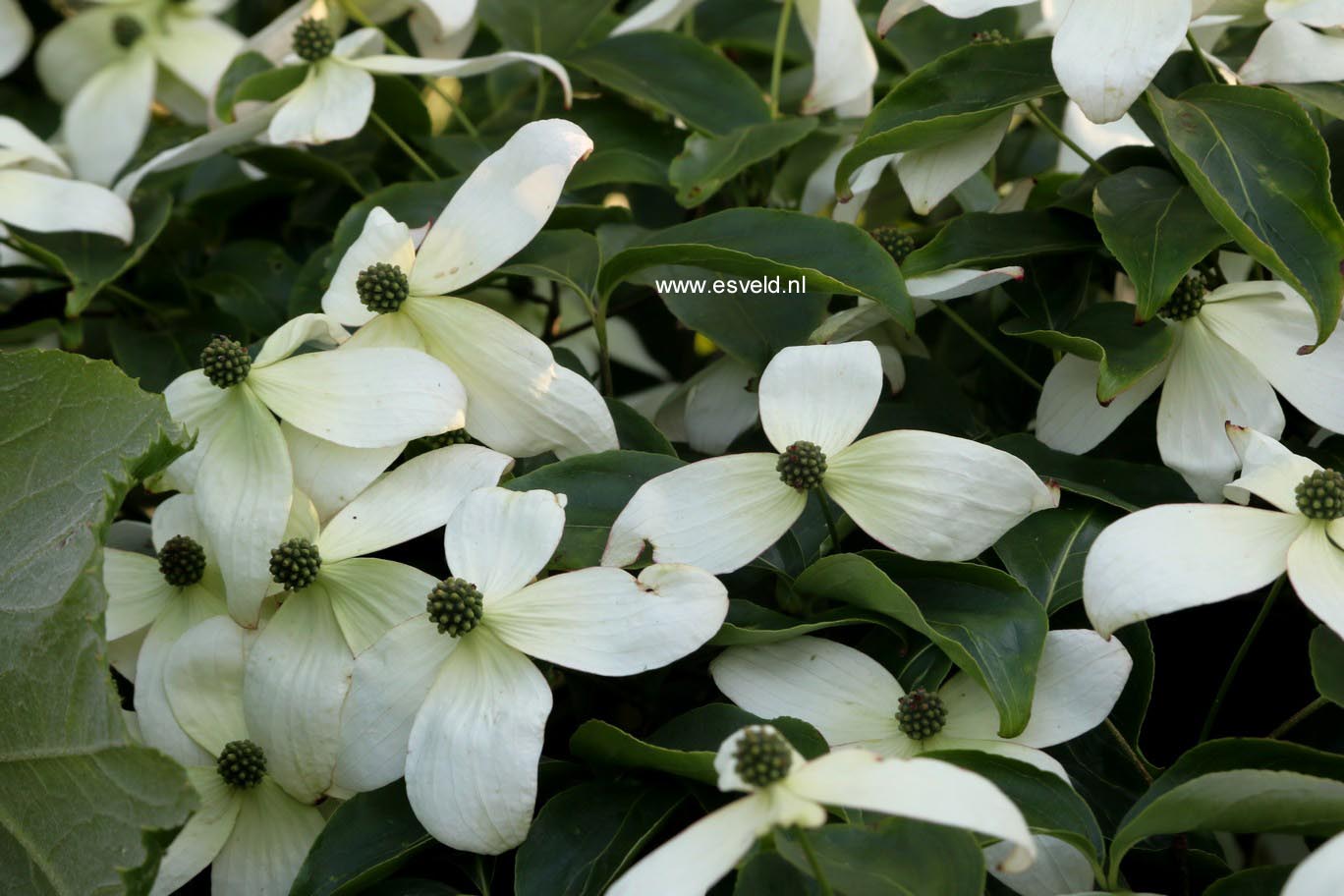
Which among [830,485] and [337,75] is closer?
[830,485]

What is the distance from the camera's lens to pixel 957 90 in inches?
18.5

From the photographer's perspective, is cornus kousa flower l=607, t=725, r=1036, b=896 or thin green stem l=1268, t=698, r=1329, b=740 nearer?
cornus kousa flower l=607, t=725, r=1036, b=896

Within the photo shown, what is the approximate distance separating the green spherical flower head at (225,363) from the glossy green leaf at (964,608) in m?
0.20

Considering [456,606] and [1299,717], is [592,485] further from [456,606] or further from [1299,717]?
[1299,717]

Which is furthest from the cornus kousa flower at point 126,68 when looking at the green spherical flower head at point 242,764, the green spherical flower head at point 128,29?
the green spherical flower head at point 242,764

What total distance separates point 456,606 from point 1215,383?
0.85 ft

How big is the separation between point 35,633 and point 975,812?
28cm

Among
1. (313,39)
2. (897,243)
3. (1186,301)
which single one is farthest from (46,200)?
(1186,301)

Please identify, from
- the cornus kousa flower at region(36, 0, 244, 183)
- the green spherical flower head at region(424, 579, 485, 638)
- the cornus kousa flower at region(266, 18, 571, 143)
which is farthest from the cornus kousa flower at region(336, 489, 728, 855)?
the cornus kousa flower at region(36, 0, 244, 183)

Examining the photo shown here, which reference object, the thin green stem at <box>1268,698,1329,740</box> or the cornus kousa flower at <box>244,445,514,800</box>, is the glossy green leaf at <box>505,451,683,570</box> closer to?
the cornus kousa flower at <box>244,445,514,800</box>

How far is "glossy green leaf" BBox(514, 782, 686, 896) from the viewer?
1.21 ft

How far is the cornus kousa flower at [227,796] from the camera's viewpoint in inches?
15.7

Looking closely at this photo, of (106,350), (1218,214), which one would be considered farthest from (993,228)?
(106,350)

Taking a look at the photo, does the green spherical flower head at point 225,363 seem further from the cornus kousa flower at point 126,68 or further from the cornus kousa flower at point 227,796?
the cornus kousa flower at point 126,68
